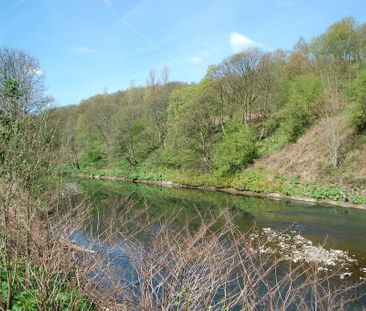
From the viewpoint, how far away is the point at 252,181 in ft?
132

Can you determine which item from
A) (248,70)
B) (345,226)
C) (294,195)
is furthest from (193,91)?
(345,226)

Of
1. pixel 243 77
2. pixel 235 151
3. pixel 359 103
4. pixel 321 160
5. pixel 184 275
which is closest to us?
pixel 184 275

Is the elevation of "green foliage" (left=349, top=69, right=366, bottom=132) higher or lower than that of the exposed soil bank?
higher

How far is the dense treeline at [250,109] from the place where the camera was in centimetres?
4266

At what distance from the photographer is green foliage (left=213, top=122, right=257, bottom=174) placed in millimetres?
42812

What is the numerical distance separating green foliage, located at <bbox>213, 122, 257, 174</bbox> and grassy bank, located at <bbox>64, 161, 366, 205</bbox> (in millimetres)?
1071

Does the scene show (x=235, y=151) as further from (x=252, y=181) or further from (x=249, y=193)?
(x=249, y=193)

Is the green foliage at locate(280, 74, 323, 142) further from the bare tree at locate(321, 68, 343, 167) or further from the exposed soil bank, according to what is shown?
the exposed soil bank

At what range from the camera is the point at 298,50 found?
6006cm

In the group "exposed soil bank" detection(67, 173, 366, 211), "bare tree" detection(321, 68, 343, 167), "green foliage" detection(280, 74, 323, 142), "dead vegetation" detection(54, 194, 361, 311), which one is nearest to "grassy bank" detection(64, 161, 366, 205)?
"exposed soil bank" detection(67, 173, 366, 211)

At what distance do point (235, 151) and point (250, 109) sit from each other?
11.5 meters

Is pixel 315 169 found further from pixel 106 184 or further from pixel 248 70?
pixel 106 184

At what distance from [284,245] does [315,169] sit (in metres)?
19.1

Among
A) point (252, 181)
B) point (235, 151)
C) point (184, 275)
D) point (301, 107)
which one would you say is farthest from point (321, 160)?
point (184, 275)
